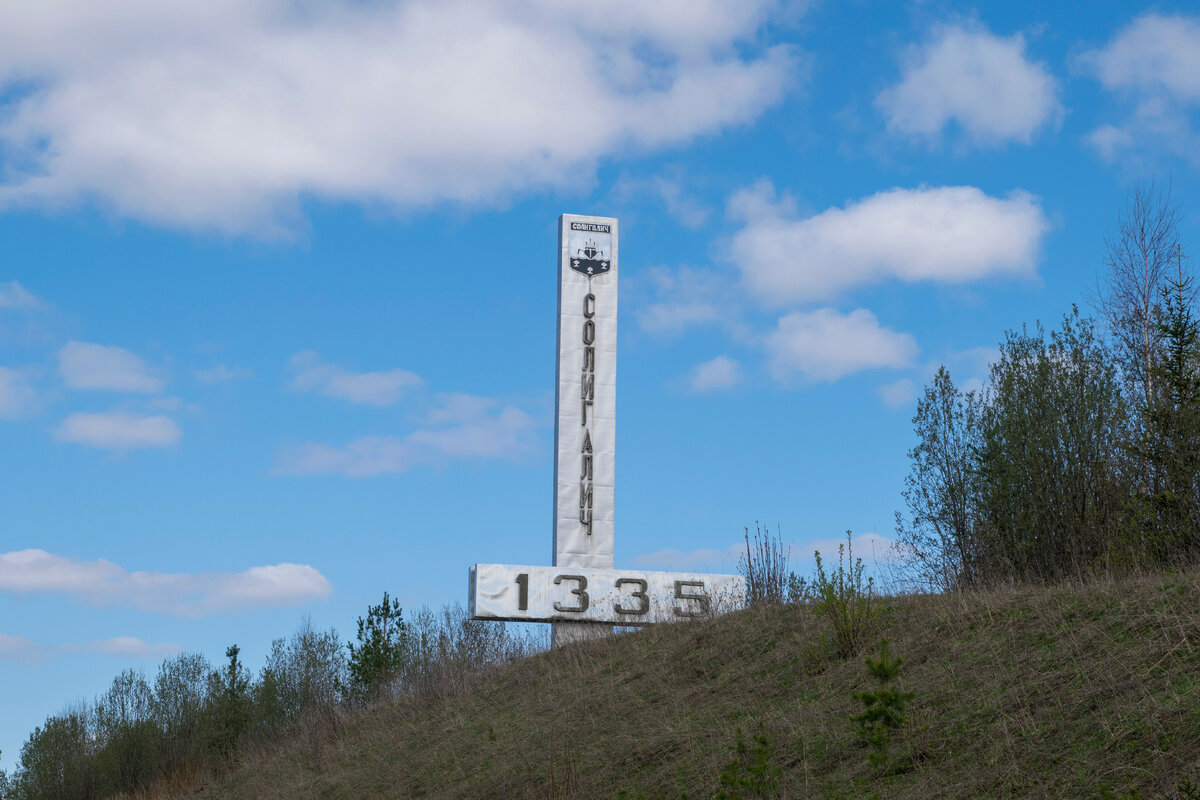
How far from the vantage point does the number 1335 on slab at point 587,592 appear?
3072cm

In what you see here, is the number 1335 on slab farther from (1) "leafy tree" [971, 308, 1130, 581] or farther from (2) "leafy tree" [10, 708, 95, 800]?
(2) "leafy tree" [10, 708, 95, 800]

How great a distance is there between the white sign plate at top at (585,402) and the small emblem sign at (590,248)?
0.10ft

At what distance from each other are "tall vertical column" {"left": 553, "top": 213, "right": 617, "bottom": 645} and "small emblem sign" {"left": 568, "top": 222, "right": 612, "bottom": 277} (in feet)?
0.10

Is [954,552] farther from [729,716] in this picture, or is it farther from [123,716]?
[123,716]

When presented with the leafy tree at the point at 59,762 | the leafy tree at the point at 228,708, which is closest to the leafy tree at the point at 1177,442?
the leafy tree at the point at 228,708

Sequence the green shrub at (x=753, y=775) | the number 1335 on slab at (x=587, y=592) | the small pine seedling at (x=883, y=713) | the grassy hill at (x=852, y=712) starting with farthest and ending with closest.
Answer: the number 1335 on slab at (x=587, y=592)
the small pine seedling at (x=883, y=713)
the green shrub at (x=753, y=775)
the grassy hill at (x=852, y=712)

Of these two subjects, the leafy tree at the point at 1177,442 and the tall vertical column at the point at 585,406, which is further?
the tall vertical column at the point at 585,406

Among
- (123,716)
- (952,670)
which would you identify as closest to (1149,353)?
(952,670)

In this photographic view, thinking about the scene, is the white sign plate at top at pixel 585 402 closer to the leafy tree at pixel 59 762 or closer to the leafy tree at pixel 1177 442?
the leafy tree at pixel 1177 442

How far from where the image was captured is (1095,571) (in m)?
18.0

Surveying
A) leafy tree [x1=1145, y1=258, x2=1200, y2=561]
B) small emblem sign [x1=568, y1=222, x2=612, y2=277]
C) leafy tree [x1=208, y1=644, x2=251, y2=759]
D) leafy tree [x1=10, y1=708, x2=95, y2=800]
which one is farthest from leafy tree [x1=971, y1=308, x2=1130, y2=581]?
leafy tree [x1=10, y1=708, x2=95, y2=800]

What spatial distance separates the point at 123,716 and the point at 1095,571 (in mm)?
36644

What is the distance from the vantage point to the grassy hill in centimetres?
904

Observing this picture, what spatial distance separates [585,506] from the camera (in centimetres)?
3291
